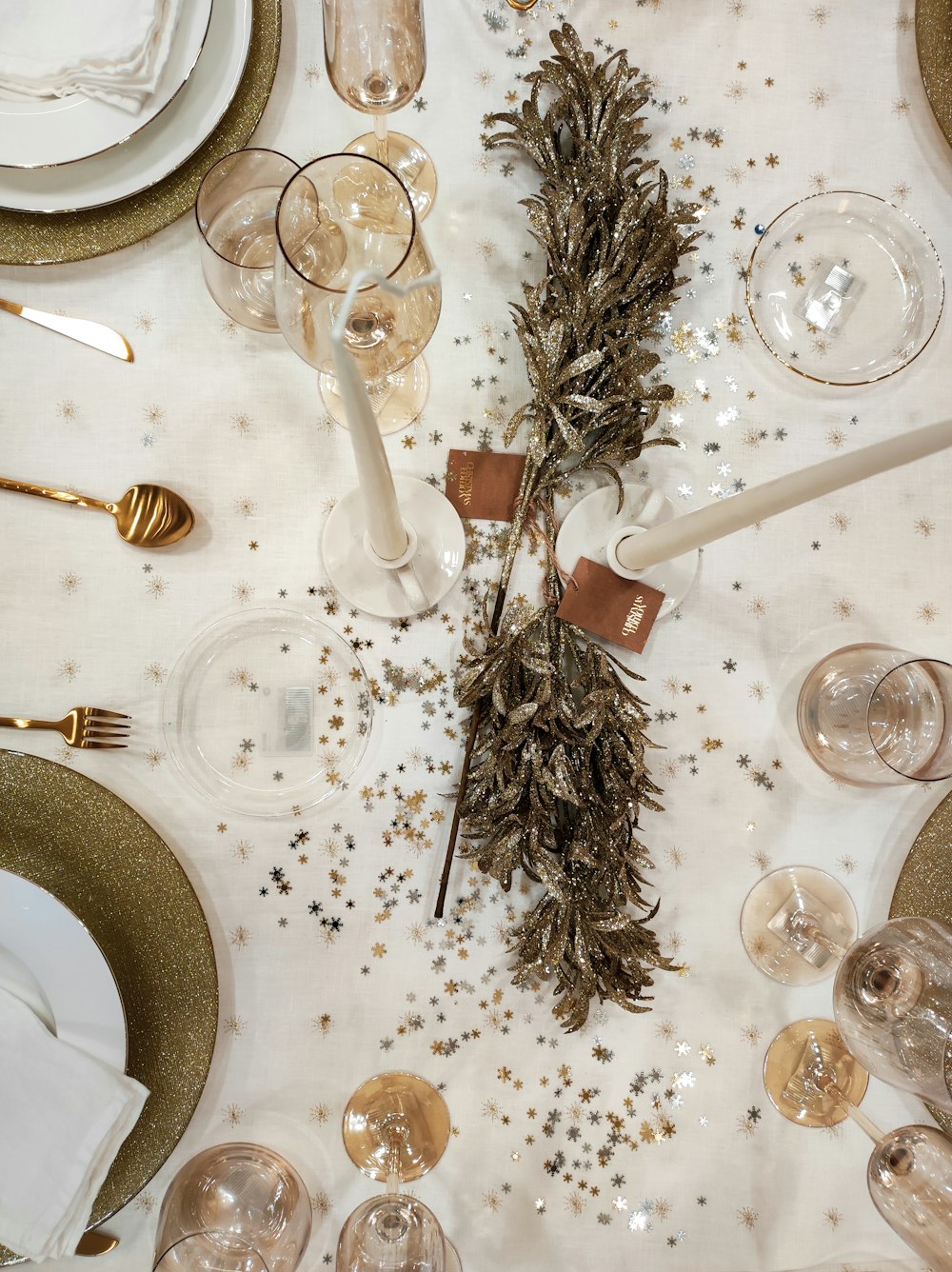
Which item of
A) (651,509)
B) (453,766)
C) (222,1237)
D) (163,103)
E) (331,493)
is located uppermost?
(163,103)

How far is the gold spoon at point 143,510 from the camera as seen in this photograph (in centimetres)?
92

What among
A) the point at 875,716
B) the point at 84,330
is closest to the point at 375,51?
the point at 84,330

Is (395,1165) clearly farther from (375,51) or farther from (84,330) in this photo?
(375,51)

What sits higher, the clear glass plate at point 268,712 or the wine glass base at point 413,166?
the wine glass base at point 413,166

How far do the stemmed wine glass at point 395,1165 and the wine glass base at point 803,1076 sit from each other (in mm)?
399

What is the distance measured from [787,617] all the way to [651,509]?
0.73 ft

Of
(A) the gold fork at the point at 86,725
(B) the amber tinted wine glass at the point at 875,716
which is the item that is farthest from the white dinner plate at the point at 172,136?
(B) the amber tinted wine glass at the point at 875,716

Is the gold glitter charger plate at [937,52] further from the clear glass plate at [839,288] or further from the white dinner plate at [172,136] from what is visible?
the white dinner plate at [172,136]

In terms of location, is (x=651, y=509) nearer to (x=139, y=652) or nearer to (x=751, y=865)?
(x=751, y=865)

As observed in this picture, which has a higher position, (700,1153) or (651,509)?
(651,509)

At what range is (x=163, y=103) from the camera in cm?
86

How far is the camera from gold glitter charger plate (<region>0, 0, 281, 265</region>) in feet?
2.96

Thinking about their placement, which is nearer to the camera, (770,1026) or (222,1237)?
(222,1237)

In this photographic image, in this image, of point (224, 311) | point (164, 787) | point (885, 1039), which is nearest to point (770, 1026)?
point (885, 1039)
